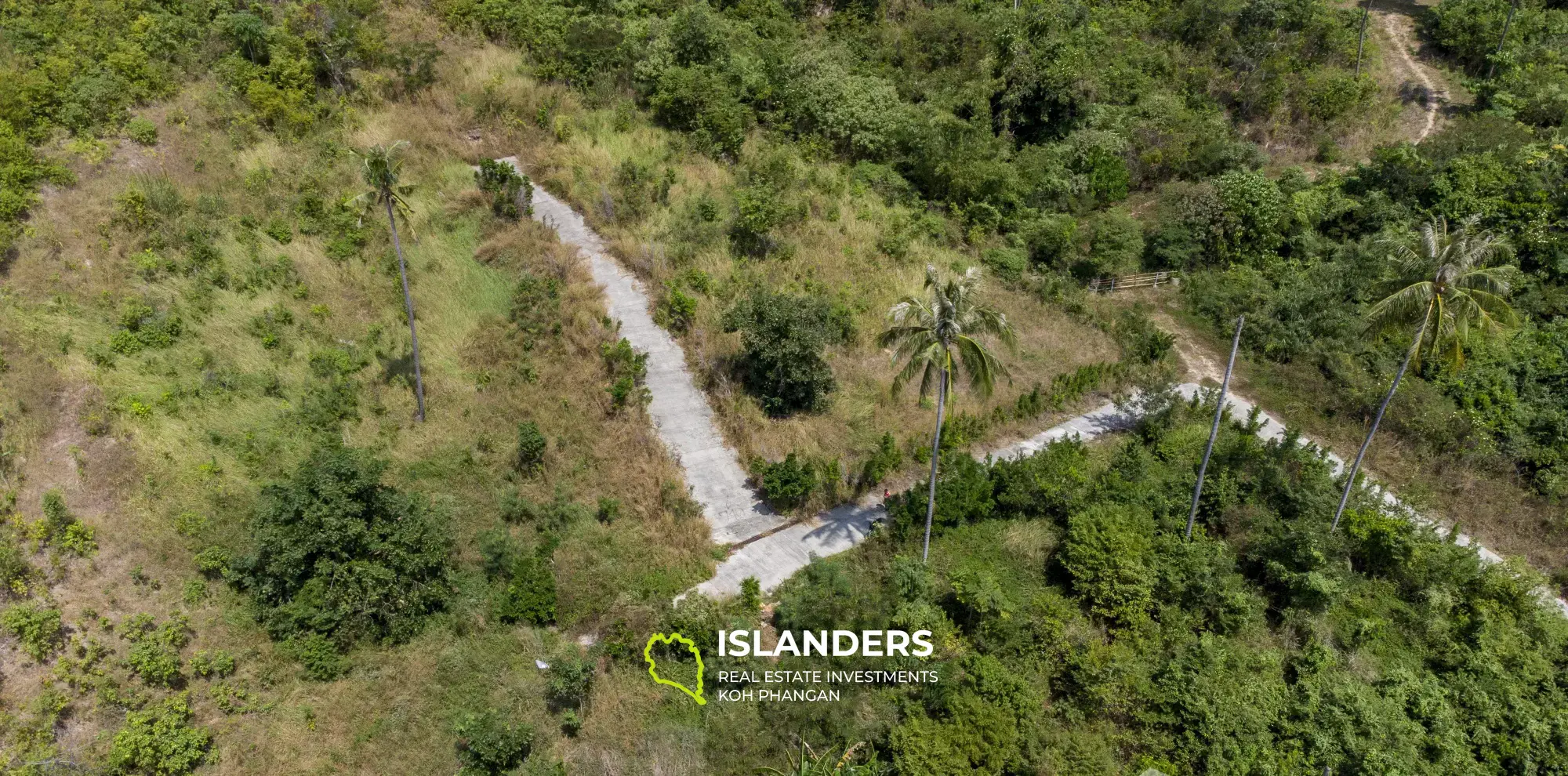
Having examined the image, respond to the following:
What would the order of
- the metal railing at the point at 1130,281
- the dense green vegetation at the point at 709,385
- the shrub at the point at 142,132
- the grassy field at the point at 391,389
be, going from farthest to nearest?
the metal railing at the point at 1130,281 < the shrub at the point at 142,132 < the dense green vegetation at the point at 709,385 < the grassy field at the point at 391,389

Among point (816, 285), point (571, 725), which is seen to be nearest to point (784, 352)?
point (816, 285)

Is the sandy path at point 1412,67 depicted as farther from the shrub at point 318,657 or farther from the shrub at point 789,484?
the shrub at point 318,657

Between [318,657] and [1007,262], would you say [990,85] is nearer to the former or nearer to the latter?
[1007,262]

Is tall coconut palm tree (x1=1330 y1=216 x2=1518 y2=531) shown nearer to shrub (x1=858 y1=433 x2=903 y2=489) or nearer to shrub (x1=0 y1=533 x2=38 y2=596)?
shrub (x1=858 y1=433 x2=903 y2=489)

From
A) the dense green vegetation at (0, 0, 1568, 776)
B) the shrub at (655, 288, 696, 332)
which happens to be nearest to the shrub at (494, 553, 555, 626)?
the dense green vegetation at (0, 0, 1568, 776)

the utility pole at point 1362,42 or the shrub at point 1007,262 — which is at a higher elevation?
the utility pole at point 1362,42

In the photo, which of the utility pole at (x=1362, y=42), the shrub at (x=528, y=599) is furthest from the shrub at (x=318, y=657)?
the utility pole at (x=1362, y=42)
